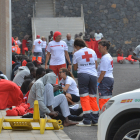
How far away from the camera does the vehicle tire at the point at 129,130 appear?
3.75 metres

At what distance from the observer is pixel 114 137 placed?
3908 mm

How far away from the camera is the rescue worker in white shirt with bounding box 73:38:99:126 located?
6.87 metres

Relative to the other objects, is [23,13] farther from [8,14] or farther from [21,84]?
[21,84]

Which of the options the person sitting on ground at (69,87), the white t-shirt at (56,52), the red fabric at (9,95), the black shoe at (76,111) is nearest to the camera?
the black shoe at (76,111)

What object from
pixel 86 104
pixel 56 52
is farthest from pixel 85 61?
→ pixel 56 52

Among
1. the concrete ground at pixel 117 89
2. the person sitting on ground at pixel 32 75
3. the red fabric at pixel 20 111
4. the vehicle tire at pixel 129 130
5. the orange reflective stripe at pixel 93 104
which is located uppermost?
the vehicle tire at pixel 129 130

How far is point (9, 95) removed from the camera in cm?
812

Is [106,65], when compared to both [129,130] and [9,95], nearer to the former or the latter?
[9,95]

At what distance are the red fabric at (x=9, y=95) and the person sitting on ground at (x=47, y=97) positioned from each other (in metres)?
1.20

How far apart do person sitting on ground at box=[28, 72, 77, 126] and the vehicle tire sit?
9.11 feet

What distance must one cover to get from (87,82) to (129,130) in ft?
10.3

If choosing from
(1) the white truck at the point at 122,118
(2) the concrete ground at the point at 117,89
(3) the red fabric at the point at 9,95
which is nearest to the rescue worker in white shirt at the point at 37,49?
(2) the concrete ground at the point at 117,89

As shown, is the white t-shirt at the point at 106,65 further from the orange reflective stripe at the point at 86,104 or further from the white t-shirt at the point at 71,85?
the white t-shirt at the point at 71,85

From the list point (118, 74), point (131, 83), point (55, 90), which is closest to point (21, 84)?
point (55, 90)
